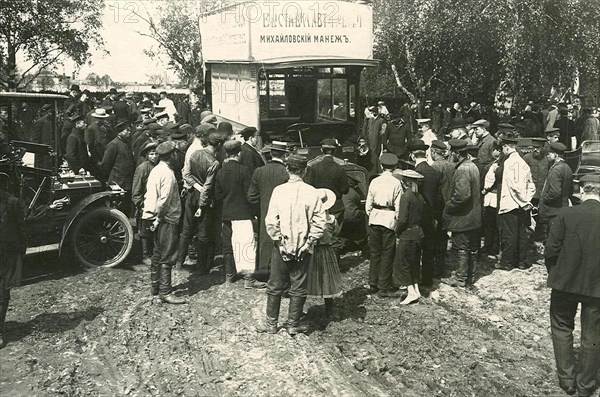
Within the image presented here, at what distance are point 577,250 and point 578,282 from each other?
0.82 feet

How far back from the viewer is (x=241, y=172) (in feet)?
23.8

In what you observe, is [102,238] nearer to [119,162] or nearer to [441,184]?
[119,162]

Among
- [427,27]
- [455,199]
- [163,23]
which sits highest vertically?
[163,23]

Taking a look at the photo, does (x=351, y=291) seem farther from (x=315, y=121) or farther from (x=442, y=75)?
(x=442, y=75)

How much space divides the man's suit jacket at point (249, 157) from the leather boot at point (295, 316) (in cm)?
228

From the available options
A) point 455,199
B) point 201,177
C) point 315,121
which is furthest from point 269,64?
point 455,199

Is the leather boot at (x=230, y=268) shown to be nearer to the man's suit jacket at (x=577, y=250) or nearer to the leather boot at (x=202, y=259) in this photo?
the leather boot at (x=202, y=259)

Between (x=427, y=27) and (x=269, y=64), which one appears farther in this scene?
(x=427, y=27)

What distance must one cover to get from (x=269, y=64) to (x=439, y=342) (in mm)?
5829

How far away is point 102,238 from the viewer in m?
7.78

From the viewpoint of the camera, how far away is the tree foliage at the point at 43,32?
16641mm

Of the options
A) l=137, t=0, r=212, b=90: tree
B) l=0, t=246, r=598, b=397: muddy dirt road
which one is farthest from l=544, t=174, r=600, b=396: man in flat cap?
l=137, t=0, r=212, b=90: tree

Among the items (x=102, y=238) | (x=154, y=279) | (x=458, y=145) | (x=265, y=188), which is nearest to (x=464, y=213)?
(x=458, y=145)

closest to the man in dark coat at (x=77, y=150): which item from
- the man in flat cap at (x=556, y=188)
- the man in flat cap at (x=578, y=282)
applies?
the man in flat cap at (x=556, y=188)
